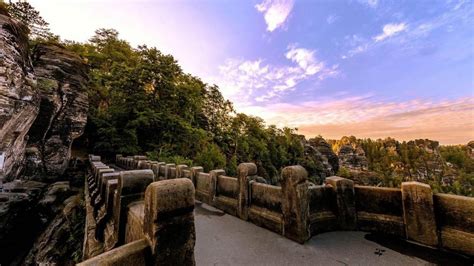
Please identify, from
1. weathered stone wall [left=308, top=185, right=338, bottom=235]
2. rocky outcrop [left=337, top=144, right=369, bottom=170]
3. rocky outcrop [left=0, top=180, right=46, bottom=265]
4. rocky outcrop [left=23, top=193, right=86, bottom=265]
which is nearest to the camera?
weathered stone wall [left=308, top=185, right=338, bottom=235]

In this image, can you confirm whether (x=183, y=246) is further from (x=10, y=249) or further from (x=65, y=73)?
(x=65, y=73)

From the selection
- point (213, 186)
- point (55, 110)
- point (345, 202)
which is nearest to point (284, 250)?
point (345, 202)

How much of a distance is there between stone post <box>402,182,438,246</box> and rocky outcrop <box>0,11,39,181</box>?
13.3 meters

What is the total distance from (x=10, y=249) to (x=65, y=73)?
10.8 metres

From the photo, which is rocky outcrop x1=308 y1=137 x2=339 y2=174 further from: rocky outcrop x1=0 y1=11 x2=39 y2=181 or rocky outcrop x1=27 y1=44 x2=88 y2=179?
rocky outcrop x1=0 y1=11 x2=39 y2=181

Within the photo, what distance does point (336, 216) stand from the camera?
3.29 metres

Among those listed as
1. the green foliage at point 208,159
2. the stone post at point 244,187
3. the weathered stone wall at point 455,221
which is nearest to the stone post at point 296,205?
the stone post at point 244,187

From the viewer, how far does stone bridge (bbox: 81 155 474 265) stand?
1.46m

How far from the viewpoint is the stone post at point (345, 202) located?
10.6 ft

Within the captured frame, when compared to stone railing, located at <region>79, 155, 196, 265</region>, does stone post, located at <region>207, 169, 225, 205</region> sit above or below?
below

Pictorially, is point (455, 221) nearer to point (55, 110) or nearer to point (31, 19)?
point (55, 110)

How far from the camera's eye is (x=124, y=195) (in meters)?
2.19

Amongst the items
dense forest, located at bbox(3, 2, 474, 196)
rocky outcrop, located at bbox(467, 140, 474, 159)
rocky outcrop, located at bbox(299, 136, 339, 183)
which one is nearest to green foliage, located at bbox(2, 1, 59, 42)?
dense forest, located at bbox(3, 2, 474, 196)

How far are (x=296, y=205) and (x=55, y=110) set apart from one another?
15401mm
